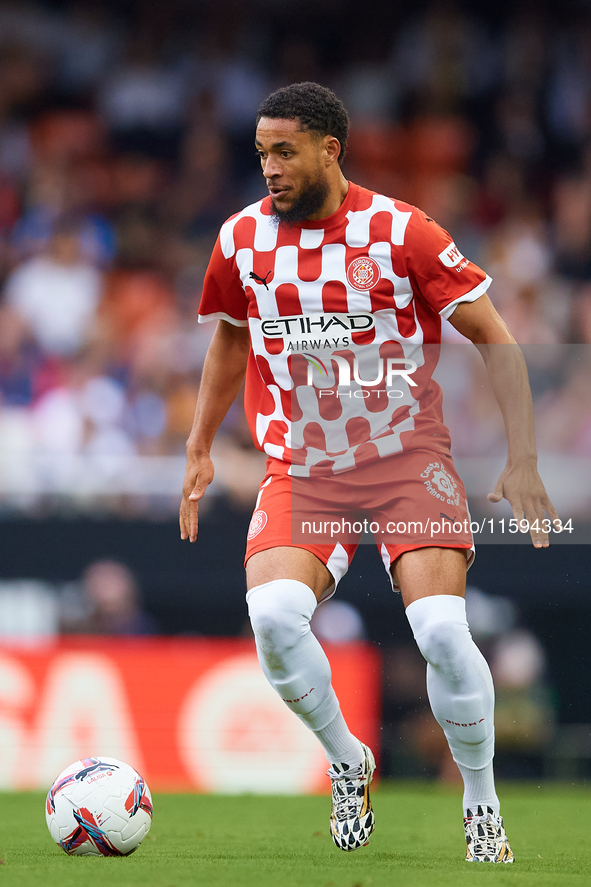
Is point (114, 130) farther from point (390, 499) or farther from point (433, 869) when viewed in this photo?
point (433, 869)

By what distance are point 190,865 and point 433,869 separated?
756 mm

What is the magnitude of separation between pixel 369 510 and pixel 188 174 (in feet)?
25.9

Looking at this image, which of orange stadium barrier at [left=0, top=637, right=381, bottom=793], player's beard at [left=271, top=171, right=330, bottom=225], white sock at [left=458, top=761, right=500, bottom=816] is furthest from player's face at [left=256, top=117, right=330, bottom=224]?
orange stadium barrier at [left=0, top=637, right=381, bottom=793]

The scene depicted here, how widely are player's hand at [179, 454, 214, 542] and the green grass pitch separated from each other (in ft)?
3.78

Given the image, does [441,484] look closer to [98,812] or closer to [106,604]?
[98,812]

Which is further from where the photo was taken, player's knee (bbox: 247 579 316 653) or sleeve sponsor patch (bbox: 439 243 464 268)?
sleeve sponsor patch (bbox: 439 243 464 268)

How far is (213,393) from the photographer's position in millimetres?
4641

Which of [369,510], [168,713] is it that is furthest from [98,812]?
[168,713]

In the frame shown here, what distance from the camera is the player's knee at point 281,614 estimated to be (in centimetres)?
396

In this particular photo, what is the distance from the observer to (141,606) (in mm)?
8195

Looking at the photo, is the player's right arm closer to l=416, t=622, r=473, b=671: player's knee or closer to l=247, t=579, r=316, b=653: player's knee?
l=247, t=579, r=316, b=653: player's knee

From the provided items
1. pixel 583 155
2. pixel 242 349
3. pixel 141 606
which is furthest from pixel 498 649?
pixel 583 155

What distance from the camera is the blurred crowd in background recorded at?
927 centimetres

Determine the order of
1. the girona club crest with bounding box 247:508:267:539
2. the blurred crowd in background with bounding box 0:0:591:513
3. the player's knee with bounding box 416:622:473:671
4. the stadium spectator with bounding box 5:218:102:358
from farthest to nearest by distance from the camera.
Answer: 1. the stadium spectator with bounding box 5:218:102:358
2. the blurred crowd in background with bounding box 0:0:591:513
3. the girona club crest with bounding box 247:508:267:539
4. the player's knee with bounding box 416:622:473:671
